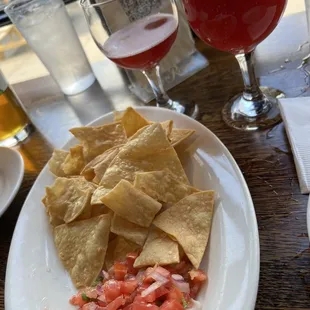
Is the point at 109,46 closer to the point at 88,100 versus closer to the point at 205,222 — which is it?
the point at 88,100

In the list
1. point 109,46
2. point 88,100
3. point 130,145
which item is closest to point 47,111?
point 88,100

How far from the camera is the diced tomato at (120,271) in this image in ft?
2.36

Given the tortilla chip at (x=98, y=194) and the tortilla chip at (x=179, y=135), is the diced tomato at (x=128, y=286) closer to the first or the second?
the tortilla chip at (x=98, y=194)

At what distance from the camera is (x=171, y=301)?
628 mm

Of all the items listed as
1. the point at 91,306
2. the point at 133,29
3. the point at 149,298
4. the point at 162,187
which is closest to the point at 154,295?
the point at 149,298

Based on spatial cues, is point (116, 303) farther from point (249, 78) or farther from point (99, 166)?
point (249, 78)

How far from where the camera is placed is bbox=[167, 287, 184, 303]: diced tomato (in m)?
0.64

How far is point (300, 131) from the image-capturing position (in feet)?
2.68

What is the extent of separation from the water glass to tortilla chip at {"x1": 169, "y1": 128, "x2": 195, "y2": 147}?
1.97 ft

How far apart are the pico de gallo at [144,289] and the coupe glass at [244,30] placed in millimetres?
401

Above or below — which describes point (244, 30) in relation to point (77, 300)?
above

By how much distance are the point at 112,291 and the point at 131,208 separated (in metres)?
0.15

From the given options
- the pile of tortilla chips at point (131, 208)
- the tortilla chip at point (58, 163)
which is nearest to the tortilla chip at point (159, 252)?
the pile of tortilla chips at point (131, 208)

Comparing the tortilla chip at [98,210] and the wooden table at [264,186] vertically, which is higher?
the tortilla chip at [98,210]
